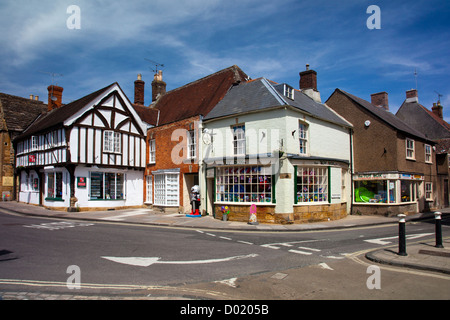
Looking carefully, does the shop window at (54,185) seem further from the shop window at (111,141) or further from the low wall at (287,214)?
the low wall at (287,214)

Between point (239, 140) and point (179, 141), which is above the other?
point (179, 141)

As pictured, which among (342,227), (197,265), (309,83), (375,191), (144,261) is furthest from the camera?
(309,83)

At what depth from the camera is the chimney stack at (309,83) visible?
2186cm

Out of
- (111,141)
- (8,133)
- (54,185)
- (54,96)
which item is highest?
(54,96)

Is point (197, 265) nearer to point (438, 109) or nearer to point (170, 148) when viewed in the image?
point (170, 148)

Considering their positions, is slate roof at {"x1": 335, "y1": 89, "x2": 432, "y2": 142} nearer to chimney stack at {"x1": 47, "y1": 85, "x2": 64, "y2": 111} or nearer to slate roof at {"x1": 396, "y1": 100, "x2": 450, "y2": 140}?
slate roof at {"x1": 396, "y1": 100, "x2": 450, "y2": 140}

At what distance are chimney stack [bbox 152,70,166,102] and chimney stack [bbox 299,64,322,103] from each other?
1299 cm

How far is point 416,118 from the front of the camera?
31922 millimetres

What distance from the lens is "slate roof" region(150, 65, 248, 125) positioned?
68.2 feet

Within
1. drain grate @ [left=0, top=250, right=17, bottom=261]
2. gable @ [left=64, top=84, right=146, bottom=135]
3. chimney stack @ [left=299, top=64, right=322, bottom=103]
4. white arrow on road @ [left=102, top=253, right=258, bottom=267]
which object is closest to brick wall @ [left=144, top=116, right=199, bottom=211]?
gable @ [left=64, top=84, right=146, bottom=135]

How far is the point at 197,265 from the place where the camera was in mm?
7383

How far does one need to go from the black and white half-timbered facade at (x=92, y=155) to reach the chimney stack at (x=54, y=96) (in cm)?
554

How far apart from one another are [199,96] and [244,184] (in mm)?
8999

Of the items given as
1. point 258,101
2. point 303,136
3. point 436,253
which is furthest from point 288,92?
point 436,253
